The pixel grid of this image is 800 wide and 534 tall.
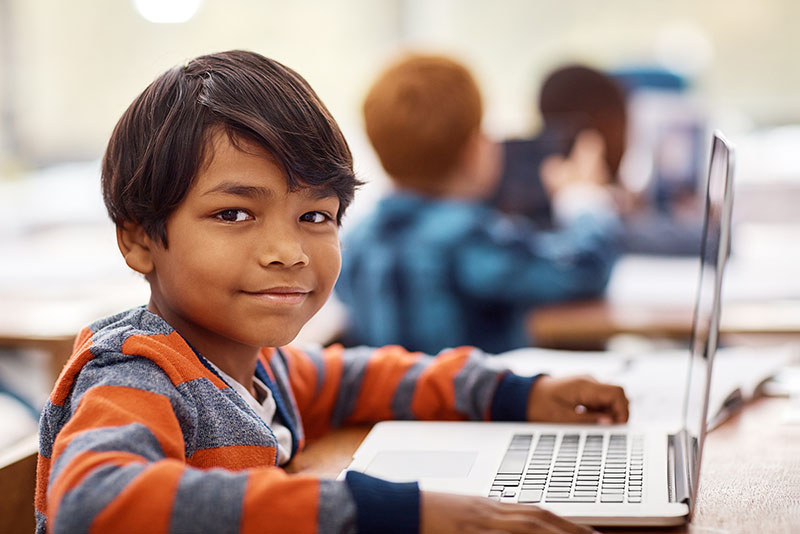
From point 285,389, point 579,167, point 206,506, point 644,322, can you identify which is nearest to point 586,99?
point 579,167

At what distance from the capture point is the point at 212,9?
3496 millimetres

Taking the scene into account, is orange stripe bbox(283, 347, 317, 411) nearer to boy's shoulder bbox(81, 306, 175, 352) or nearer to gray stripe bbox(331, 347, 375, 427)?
gray stripe bbox(331, 347, 375, 427)

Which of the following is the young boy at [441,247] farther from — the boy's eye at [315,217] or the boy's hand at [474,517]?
the boy's hand at [474,517]

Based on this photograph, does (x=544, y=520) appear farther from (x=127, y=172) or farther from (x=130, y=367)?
(x=127, y=172)

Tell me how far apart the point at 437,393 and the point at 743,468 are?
12.7 inches

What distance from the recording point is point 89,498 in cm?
59

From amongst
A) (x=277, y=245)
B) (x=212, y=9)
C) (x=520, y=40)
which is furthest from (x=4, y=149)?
(x=277, y=245)

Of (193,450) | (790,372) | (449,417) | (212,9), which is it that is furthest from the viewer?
(212,9)

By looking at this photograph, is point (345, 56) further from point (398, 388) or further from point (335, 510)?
point (335, 510)

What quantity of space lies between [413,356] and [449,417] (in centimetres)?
9

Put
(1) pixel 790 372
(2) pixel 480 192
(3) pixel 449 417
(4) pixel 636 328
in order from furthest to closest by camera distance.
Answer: (2) pixel 480 192 → (4) pixel 636 328 → (1) pixel 790 372 → (3) pixel 449 417

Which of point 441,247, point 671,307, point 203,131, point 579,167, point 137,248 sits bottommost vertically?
point 671,307

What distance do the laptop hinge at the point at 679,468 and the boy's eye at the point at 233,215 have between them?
40 centimetres

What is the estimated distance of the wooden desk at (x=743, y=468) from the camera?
0.72 m
